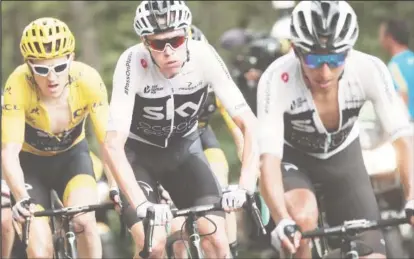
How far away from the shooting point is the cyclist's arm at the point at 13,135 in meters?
8.23

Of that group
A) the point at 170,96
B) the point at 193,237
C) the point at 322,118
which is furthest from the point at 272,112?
the point at 170,96

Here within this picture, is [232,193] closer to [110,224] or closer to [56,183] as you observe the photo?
[56,183]

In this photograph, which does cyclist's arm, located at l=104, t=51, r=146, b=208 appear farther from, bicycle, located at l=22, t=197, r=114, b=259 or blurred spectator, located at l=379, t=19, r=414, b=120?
blurred spectator, located at l=379, t=19, r=414, b=120

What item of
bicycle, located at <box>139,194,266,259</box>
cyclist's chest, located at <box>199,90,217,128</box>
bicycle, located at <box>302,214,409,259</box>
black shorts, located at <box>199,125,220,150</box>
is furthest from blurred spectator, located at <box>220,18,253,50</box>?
bicycle, located at <box>302,214,409,259</box>

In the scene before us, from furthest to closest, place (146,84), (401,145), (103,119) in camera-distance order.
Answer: (103,119) < (146,84) < (401,145)

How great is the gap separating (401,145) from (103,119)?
92.9 inches

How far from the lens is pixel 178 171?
832 centimetres

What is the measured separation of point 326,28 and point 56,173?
2773 millimetres

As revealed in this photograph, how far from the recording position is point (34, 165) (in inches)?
359

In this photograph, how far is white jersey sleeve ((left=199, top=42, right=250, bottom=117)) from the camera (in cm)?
794

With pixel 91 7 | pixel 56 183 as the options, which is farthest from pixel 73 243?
pixel 91 7

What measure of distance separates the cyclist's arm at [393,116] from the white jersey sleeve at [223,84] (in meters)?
0.97

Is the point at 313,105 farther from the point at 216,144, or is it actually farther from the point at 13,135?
the point at 216,144

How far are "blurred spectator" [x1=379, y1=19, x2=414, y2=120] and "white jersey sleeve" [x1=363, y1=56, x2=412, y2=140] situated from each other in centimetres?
377
